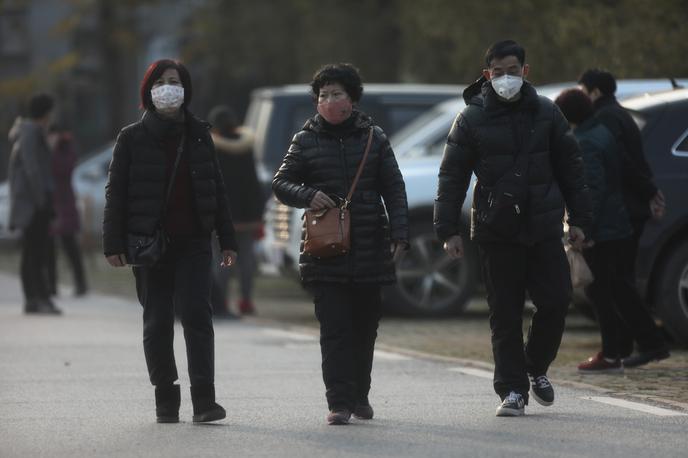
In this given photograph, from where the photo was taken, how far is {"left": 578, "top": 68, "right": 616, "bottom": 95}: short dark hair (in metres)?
11.3

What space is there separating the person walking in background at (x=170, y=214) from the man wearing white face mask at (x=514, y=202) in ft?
→ 3.62

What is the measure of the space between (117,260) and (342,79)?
1.33m

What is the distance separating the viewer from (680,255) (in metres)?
12.4

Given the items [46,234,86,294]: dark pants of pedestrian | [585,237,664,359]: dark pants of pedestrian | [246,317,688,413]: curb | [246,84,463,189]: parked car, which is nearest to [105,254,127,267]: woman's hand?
[246,317,688,413]: curb

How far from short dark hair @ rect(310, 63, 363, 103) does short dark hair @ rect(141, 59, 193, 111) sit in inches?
23.9

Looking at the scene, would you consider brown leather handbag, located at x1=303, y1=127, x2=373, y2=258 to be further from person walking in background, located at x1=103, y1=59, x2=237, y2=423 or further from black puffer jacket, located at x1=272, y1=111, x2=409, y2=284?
person walking in background, located at x1=103, y1=59, x2=237, y2=423

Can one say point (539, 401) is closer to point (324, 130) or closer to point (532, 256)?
point (532, 256)

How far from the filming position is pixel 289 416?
362 inches

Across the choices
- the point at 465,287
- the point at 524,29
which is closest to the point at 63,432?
the point at 465,287

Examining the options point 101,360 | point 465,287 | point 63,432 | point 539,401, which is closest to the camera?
point 63,432

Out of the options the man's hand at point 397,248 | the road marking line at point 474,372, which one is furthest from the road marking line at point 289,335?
the man's hand at point 397,248

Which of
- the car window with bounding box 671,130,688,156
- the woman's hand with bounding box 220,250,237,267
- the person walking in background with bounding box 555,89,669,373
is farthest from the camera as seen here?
the car window with bounding box 671,130,688,156

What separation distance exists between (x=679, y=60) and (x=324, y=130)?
11.0 metres

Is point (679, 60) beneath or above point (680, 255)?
above
